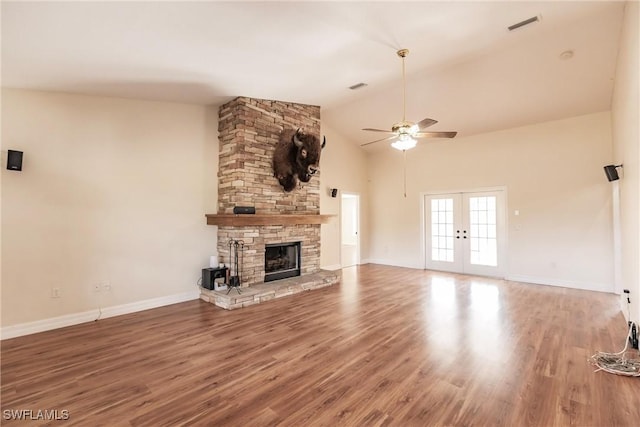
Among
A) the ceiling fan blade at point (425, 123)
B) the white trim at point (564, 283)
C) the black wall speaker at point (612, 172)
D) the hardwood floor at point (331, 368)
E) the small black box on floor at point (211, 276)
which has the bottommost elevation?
the hardwood floor at point (331, 368)

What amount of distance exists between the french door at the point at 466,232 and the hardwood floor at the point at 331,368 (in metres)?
2.20

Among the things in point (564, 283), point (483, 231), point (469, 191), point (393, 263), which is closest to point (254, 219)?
point (393, 263)

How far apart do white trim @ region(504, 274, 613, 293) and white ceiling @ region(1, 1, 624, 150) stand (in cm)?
325

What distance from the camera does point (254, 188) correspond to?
5.06m

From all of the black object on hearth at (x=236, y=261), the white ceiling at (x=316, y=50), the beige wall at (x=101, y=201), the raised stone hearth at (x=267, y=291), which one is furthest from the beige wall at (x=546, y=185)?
the beige wall at (x=101, y=201)

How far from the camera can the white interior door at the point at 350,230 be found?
7.89 m

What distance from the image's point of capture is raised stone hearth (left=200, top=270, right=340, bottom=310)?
438 cm

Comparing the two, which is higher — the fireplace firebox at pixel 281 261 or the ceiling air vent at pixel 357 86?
the ceiling air vent at pixel 357 86

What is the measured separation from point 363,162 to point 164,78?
19.1ft

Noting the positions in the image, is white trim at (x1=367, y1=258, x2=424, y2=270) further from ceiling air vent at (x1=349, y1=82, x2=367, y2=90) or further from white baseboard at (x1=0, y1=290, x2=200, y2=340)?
white baseboard at (x1=0, y1=290, x2=200, y2=340)

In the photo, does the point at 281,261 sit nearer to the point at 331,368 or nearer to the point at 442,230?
the point at 331,368

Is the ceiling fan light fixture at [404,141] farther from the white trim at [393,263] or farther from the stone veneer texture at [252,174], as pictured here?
the white trim at [393,263]

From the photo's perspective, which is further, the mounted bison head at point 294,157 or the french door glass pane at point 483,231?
the french door glass pane at point 483,231

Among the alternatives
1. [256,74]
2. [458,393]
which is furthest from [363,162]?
[458,393]
